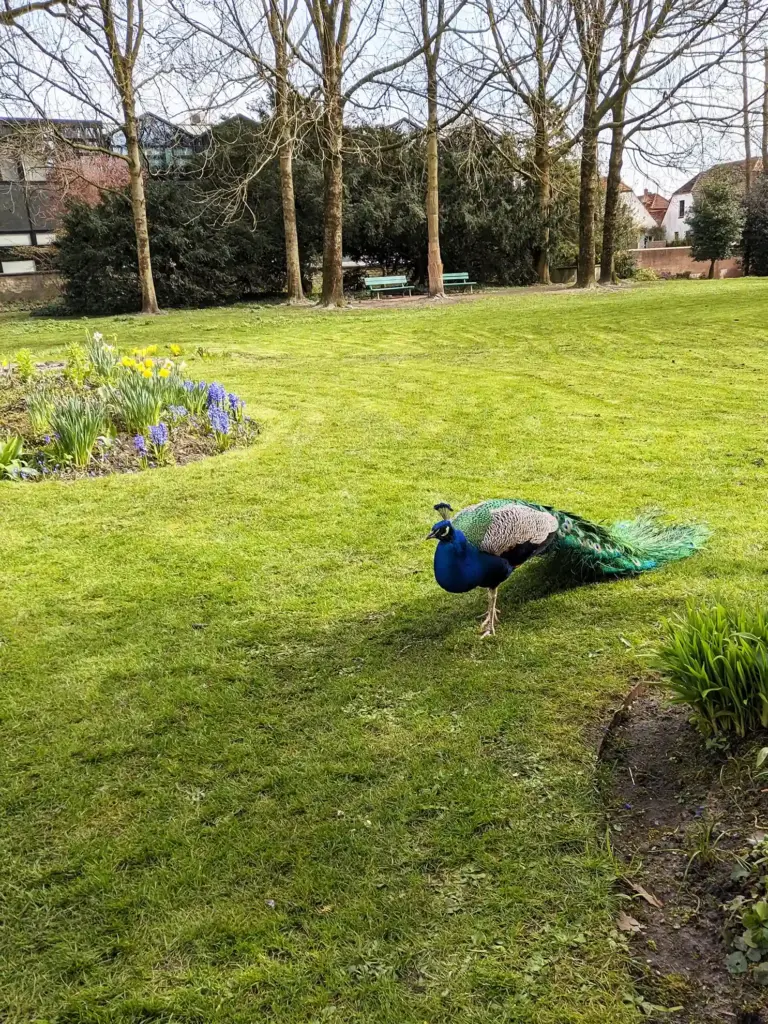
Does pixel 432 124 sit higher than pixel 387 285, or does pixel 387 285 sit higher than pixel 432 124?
pixel 432 124

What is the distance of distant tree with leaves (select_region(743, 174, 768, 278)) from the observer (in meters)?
30.6

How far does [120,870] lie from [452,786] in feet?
4.02

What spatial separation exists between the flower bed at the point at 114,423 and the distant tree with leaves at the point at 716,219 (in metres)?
29.2

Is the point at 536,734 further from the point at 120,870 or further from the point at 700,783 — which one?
the point at 120,870

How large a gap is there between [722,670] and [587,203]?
21.0 meters

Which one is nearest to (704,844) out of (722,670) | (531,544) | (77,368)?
(722,670)

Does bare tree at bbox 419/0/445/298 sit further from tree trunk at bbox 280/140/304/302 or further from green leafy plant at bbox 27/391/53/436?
green leafy plant at bbox 27/391/53/436

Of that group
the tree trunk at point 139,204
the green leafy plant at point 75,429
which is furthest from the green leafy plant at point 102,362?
the tree trunk at point 139,204

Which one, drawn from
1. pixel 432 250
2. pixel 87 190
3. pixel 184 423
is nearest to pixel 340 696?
pixel 184 423

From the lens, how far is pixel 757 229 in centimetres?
3092

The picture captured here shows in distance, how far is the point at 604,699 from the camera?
338 centimetres

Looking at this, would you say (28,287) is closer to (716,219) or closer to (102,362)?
(102,362)

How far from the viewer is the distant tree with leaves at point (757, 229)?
30641 mm

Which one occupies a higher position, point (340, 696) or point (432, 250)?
point (432, 250)
